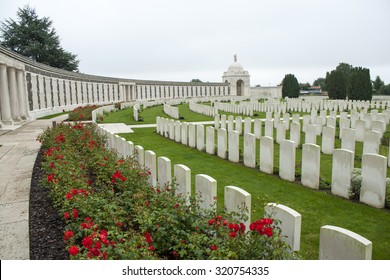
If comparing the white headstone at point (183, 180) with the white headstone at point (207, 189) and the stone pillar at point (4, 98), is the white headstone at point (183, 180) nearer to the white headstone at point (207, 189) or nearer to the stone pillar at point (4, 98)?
the white headstone at point (207, 189)

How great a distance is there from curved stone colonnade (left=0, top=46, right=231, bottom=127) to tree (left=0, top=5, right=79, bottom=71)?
7.06 metres

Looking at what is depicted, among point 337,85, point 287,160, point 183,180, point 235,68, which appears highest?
point 235,68

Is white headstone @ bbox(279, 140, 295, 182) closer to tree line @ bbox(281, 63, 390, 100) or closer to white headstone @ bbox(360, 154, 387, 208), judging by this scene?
white headstone @ bbox(360, 154, 387, 208)

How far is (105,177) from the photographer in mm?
6496

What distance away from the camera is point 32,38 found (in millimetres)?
47594

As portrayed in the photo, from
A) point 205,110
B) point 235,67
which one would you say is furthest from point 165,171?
point 235,67

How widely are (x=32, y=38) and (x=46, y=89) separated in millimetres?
21056

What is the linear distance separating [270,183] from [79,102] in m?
37.8

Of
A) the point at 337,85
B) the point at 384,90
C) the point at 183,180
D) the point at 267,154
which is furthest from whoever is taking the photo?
the point at 384,90

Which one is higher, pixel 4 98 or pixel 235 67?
pixel 235 67

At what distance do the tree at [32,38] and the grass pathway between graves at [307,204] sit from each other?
43.8 metres

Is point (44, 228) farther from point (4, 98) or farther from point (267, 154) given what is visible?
point (4, 98)

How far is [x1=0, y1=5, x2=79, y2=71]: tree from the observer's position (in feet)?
152

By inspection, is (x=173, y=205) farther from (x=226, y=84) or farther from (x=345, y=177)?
(x=226, y=84)
